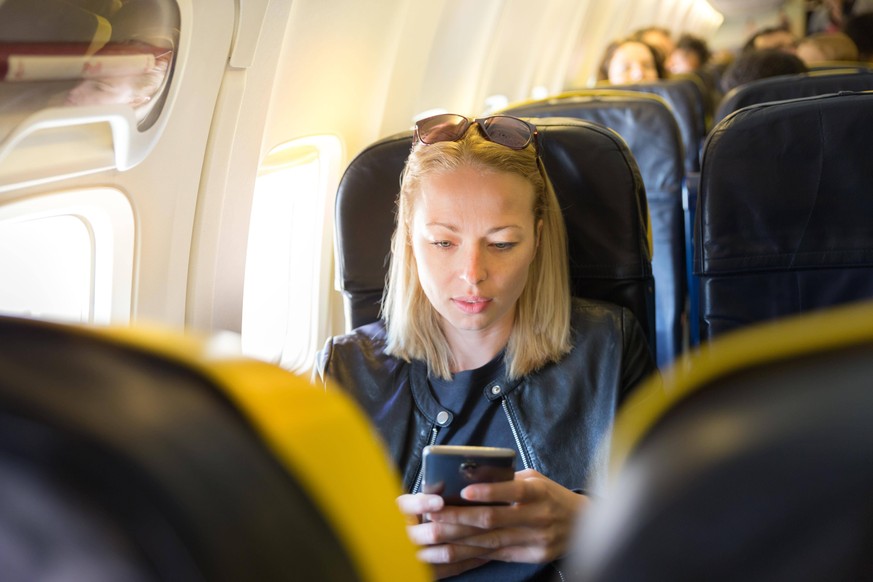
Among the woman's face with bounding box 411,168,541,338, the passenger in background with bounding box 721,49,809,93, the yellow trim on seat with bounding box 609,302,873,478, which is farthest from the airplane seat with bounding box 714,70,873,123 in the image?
the yellow trim on seat with bounding box 609,302,873,478

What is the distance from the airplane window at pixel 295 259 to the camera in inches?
140

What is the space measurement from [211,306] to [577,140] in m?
1.27

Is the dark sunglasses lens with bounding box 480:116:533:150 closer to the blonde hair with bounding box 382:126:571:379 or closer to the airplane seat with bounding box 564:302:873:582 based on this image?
the blonde hair with bounding box 382:126:571:379

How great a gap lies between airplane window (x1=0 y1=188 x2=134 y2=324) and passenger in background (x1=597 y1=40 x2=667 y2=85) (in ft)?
15.4

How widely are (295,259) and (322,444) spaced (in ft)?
10.3

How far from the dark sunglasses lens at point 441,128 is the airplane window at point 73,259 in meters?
0.87

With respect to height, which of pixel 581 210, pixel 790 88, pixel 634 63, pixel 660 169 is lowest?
pixel 581 210

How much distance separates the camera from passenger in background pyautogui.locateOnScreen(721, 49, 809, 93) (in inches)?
184

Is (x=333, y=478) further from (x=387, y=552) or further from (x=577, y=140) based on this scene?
(x=577, y=140)

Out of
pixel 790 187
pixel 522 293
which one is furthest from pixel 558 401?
pixel 790 187

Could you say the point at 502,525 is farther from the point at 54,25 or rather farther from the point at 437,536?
the point at 54,25

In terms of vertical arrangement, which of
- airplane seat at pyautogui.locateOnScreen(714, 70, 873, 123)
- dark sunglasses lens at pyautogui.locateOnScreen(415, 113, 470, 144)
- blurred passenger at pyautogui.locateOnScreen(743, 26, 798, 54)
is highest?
blurred passenger at pyautogui.locateOnScreen(743, 26, 798, 54)

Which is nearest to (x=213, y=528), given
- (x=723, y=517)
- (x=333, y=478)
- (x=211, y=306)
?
(x=333, y=478)

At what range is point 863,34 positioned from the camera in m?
6.15
